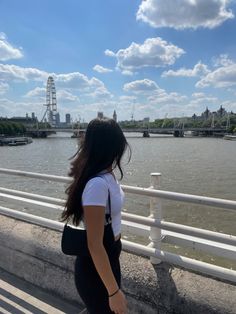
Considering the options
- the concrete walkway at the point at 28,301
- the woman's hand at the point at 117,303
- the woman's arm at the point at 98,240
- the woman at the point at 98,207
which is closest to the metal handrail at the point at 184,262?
the concrete walkway at the point at 28,301

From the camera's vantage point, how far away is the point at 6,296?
3738mm

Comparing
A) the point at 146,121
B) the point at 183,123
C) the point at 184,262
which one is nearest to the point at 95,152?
the point at 184,262

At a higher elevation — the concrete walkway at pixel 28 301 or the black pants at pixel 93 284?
the black pants at pixel 93 284

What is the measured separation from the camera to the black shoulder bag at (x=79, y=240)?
→ 201 centimetres

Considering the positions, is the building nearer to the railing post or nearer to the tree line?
the tree line

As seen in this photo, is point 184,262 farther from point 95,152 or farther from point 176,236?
point 95,152

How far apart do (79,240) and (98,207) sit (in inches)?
12.2

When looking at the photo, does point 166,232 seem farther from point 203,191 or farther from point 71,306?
point 203,191

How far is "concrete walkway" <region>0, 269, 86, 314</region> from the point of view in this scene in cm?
348

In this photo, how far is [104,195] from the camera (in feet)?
6.19

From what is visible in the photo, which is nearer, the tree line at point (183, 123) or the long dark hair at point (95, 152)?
the long dark hair at point (95, 152)

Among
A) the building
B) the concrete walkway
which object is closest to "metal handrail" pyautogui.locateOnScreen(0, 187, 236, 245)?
the concrete walkway

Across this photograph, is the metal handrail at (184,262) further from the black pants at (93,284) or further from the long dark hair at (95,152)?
the long dark hair at (95,152)

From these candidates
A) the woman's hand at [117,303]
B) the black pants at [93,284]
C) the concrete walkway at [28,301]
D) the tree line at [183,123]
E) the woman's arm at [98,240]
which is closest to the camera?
the woman's arm at [98,240]
